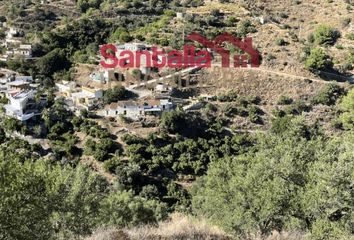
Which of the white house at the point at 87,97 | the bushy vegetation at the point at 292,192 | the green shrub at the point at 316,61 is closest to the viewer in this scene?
the bushy vegetation at the point at 292,192

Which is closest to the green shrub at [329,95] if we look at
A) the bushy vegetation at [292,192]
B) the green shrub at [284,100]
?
the green shrub at [284,100]

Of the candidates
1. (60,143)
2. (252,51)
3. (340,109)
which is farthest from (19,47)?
(340,109)

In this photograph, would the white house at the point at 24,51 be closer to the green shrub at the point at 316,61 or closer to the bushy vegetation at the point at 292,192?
the green shrub at the point at 316,61

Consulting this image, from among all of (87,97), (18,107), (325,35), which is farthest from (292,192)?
(325,35)

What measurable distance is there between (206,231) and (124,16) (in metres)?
37.3

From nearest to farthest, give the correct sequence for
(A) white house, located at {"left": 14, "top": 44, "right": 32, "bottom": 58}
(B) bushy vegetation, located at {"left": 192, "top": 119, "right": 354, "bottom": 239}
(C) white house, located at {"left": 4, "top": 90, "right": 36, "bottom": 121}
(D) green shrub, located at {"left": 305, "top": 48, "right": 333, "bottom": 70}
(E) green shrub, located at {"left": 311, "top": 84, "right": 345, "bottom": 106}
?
1. (B) bushy vegetation, located at {"left": 192, "top": 119, "right": 354, "bottom": 239}
2. (C) white house, located at {"left": 4, "top": 90, "right": 36, "bottom": 121}
3. (E) green shrub, located at {"left": 311, "top": 84, "right": 345, "bottom": 106}
4. (D) green shrub, located at {"left": 305, "top": 48, "right": 333, "bottom": 70}
5. (A) white house, located at {"left": 14, "top": 44, "right": 32, "bottom": 58}

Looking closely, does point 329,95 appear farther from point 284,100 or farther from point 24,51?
point 24,51

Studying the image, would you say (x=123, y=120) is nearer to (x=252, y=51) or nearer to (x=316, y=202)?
(x=252, y=51)

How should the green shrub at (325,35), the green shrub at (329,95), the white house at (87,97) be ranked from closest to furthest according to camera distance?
1. the white house at (87,97)
2. the green shrub at (329,95)
3. the green shrub at (325,35)

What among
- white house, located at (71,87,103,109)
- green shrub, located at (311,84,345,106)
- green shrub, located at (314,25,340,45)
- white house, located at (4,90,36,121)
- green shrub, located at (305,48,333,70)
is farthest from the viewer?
green shrub, located at (314,25,340,45)

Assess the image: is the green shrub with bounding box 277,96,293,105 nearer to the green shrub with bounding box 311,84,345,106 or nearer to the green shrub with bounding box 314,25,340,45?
the green shrub with bounding box 311,84,345,106

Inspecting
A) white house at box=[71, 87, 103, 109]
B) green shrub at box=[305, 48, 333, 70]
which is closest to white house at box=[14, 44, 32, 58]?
white house at box=[71, 87, 103, 109]

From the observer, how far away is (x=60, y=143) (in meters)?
27.2

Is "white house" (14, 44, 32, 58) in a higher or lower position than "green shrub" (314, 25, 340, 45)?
lower
